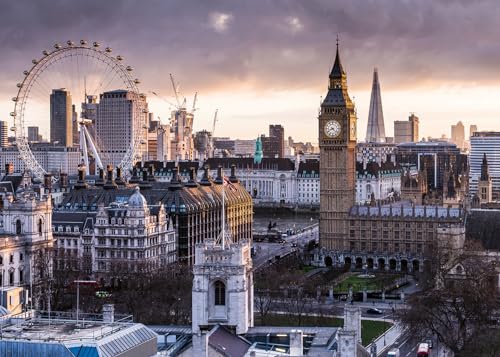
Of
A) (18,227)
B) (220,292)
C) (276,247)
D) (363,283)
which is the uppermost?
(18,227)

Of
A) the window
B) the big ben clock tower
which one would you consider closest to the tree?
the window

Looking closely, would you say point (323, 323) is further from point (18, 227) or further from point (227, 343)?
point (227, 343)

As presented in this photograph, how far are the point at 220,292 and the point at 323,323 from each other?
29824mm

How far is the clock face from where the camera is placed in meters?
114

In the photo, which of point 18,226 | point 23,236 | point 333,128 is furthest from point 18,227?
point 333,128

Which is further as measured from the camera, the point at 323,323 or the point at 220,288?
the point at 323,323

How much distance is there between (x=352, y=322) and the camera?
41750 millimetres

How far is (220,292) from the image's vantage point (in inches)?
1721

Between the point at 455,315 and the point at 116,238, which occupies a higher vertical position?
the point at 116,238

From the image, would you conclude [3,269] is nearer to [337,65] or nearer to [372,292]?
[372,292]

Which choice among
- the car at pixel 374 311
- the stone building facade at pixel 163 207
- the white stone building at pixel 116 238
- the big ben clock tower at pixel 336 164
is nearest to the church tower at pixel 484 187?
the big ben clock tower at pixel 336 164

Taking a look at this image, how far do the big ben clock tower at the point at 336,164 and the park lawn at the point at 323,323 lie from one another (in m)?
38.6

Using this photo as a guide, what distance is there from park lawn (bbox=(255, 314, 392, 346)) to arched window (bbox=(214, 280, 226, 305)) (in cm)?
2596

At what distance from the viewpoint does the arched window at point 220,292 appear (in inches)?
1713
